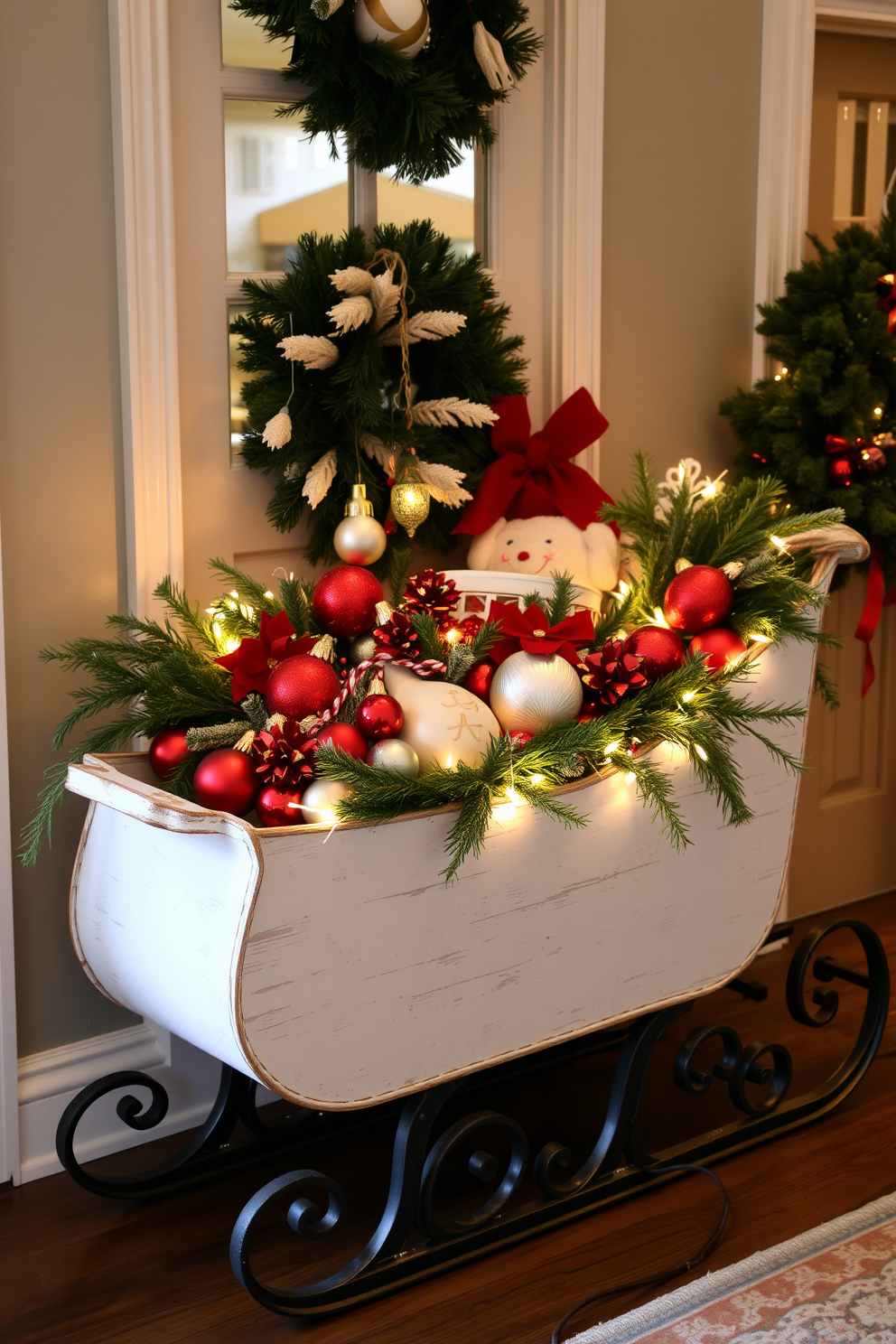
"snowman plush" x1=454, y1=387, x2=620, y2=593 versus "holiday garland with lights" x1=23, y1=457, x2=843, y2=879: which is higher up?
"snowman plush" x1=454, y1=387, x2=620, y2=593

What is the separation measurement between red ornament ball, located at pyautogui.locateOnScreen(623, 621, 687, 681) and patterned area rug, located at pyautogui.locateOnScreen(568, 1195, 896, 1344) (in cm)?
80

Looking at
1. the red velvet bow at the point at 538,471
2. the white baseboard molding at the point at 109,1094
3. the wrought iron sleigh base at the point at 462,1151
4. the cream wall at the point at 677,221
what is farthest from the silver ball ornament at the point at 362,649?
the cream wall at the point at 677,221

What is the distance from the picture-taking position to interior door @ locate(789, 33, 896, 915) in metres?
2.70

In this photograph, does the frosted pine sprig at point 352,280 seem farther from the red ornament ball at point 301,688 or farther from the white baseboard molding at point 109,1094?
the white baseboard molding at point 109,1094

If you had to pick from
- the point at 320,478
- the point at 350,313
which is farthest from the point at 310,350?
the point at 320,478

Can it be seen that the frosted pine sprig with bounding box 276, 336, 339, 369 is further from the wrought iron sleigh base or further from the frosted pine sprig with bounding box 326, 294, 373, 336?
the wrought iron sleigh base

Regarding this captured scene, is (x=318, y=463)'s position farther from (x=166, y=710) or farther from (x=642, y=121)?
(x=642, y=121)

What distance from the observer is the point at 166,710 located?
1.59 meters

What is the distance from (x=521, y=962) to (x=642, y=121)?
1641 mm

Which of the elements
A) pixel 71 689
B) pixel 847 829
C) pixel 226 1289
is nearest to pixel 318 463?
pixel 71 689

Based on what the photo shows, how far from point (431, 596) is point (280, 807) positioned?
→ 16.2 inches

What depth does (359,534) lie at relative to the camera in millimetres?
1862

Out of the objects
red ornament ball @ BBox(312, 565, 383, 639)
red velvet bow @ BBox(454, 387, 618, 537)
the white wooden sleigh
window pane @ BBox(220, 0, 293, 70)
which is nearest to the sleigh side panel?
the white wooden sleigh

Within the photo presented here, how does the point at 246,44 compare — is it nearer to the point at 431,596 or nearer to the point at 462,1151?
the point at 431,596
